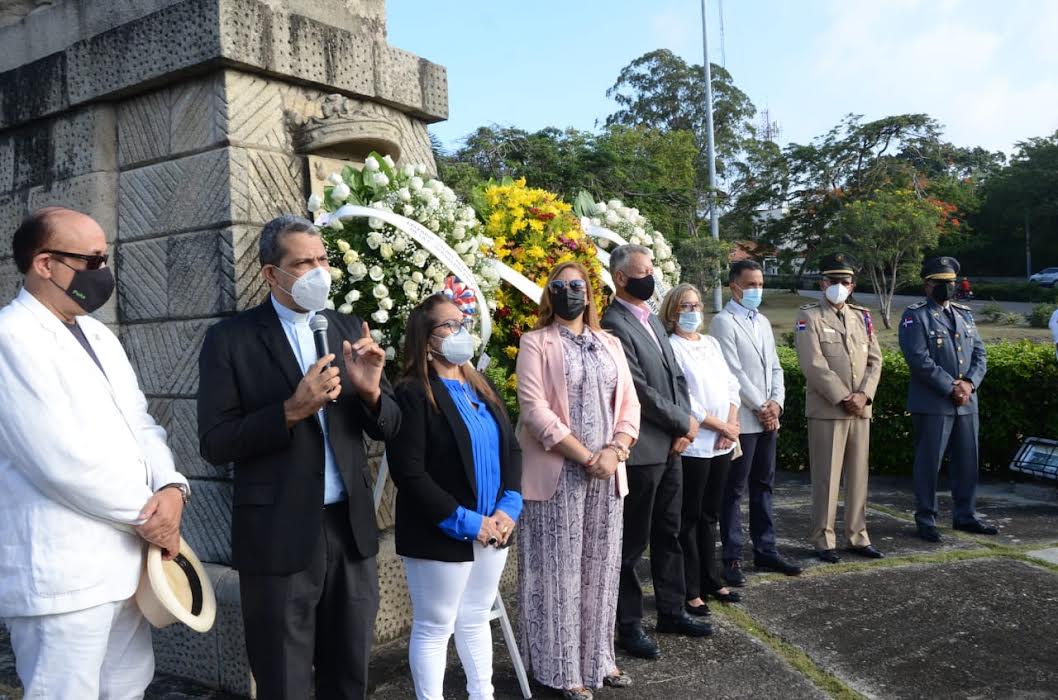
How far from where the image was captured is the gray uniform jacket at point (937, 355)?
20.7ft

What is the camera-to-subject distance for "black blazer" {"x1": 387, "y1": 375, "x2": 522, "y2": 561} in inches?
126

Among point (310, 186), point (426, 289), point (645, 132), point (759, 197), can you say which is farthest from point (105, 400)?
point (759, 197)

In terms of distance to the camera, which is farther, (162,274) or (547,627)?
(162,274)

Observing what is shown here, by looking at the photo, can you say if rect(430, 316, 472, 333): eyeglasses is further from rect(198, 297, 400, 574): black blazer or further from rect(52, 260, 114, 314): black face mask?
rect(52, 260, 114, 314): black face mask

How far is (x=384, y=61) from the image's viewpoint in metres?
4.58

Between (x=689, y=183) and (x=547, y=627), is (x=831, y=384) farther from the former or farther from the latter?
(x=689, y=183)

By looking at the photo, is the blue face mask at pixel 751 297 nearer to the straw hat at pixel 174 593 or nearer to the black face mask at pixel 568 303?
the black face mask at pixel 568 303

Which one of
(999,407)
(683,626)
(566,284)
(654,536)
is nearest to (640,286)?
(566,284)

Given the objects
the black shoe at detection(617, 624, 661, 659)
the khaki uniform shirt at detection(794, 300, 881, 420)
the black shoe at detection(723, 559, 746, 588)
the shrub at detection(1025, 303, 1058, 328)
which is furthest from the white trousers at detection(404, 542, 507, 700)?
the shrub at detection(1025, 303, 1058, 328)

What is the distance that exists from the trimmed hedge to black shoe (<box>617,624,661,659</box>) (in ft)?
17.7

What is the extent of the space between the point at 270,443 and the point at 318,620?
2.26 ft

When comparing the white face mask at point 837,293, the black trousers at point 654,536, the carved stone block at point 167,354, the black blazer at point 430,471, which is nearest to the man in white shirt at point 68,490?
the black blazer at point 430,471

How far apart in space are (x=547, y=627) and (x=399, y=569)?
1.04 m

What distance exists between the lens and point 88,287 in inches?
102
